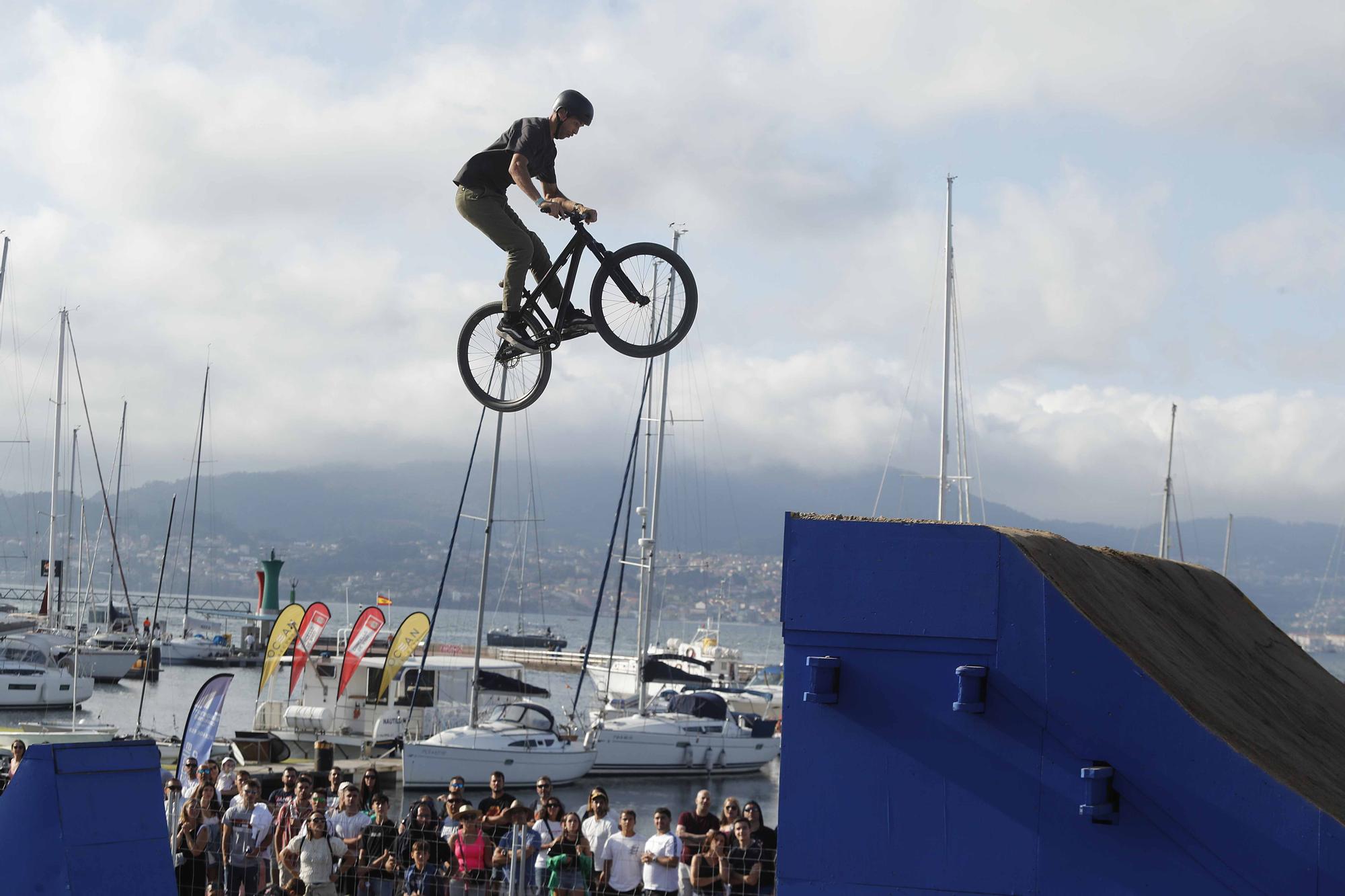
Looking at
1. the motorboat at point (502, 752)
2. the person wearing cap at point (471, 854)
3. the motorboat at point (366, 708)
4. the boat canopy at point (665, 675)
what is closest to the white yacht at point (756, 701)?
the boat canopy at point (665, 675)

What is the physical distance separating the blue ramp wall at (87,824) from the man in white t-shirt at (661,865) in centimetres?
568

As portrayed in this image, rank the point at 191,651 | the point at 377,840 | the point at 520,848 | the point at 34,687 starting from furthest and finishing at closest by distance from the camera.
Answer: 1. the point at 191,651
2. the point at 34,687
3. the point at 377,840
4. the point at 520,848

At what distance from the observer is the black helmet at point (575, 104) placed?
346 inches

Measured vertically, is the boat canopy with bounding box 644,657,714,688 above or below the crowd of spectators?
below

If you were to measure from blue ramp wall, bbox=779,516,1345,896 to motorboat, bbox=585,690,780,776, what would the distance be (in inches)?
1212

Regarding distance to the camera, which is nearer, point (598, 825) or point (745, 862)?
point (745, 862)

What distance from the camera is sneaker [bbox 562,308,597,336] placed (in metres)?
9.53

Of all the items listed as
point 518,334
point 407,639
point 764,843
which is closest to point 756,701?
point 407,639

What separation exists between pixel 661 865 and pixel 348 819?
11.7ft

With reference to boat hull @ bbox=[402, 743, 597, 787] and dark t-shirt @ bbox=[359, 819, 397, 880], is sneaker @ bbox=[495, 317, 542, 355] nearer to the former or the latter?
dark t-shirt @ bbox=[359, 819, 397, 880]

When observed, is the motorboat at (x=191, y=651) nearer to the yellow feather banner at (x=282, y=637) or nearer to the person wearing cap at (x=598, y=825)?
the yellow feather banner at (x=282, y=637)

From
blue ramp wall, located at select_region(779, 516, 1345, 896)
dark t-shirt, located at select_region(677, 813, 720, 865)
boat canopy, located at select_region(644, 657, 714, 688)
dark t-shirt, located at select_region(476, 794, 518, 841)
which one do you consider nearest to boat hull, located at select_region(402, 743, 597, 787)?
boat canopy, located at select_region(644, 657, 714, 688)

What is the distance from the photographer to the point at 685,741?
4031 centimetres

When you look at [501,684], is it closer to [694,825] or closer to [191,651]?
[694,825]
